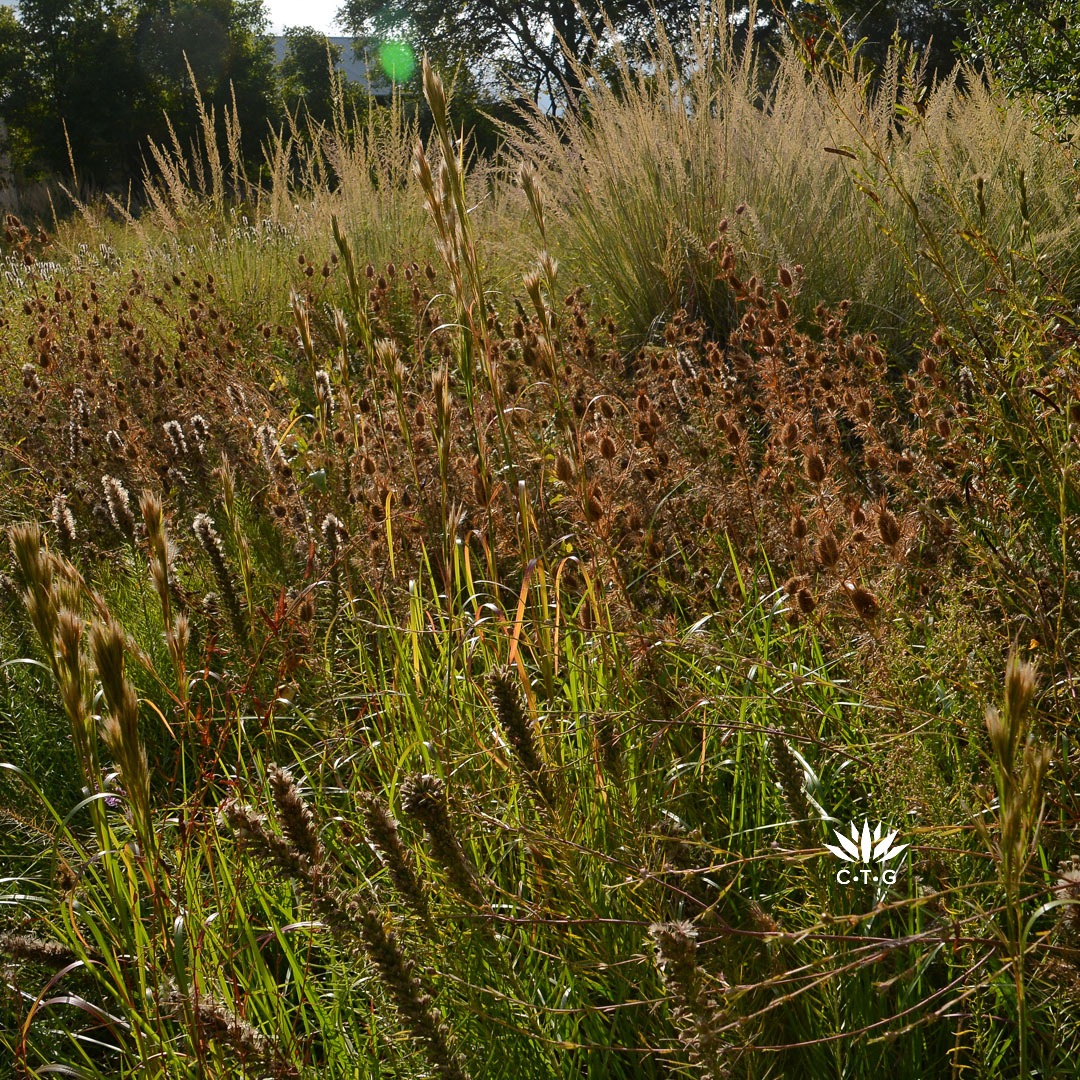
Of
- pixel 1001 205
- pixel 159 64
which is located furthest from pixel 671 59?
pixel 159 64

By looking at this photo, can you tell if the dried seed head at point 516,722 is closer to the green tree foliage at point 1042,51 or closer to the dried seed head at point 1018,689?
the dried seed head at point 1018,689

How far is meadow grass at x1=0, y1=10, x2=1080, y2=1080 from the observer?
3.01 feet

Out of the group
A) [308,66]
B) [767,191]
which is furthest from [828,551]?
[308,66]

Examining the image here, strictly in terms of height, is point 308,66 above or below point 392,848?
above

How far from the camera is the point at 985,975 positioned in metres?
1.03

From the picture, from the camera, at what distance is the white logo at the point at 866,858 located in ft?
3.70

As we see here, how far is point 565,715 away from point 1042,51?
122 inches

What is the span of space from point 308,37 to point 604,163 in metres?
36.1

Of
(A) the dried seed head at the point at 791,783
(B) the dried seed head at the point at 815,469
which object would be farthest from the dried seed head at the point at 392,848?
(B) the dried seed head at the point at 815,469

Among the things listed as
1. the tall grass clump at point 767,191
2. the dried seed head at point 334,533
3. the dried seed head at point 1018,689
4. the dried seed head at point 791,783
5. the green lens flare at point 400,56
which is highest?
the green lens flare at point 400,56

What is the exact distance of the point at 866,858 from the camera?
1.12 m

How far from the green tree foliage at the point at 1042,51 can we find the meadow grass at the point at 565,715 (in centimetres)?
34

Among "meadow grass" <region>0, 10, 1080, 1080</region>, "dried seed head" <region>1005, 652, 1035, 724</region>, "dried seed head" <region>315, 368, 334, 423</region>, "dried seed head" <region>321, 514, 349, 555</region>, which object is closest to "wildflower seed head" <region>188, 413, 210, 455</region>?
"meadow grass" <region>0, 10, 1080, 1080</region>

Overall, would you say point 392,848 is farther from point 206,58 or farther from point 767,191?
point 206,58
